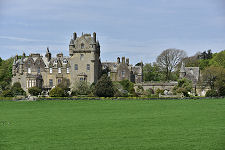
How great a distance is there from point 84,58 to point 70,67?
3.20 m

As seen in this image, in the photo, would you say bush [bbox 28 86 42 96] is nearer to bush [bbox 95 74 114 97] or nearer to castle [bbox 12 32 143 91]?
castle [bbox 12 32 143 91]

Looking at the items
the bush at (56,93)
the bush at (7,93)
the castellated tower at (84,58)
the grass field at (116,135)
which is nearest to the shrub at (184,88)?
the castellated tower at (84,58)

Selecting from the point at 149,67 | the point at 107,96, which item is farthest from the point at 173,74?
the point at 107,96

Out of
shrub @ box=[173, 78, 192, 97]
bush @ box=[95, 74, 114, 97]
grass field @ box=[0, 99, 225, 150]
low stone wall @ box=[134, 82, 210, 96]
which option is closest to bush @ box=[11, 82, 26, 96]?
bush @ box=[95, 74, 114, 97]

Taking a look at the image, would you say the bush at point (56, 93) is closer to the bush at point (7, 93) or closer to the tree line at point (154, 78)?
the tree line at point (154, 78)

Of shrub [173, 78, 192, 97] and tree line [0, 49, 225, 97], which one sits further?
shrub [173, 78, 192, 97]

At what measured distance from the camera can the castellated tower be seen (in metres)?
65.5

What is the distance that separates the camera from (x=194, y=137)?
15672 mm

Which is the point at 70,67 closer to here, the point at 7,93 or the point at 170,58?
the point at 7,93

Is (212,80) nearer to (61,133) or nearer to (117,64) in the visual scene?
(117,64)

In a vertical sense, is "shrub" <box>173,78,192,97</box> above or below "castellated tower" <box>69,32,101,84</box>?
below

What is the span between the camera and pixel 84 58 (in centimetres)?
6581

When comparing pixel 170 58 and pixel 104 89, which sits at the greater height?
pixel 170 58

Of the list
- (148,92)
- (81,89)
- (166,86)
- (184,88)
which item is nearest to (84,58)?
(81,89)
